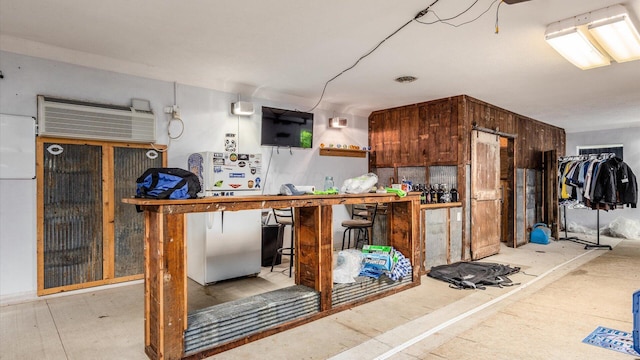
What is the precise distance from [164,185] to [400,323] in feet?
7.34

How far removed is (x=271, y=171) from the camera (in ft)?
18.4

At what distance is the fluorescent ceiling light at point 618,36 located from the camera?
9.30 ft

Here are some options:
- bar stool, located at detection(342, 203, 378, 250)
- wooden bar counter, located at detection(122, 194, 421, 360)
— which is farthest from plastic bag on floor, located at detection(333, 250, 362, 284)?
bar stool, located at detection(342, 203, 378, 250)

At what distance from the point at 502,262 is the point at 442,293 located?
81.8 inches

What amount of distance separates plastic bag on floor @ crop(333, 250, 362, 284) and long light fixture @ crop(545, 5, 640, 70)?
2751 mm

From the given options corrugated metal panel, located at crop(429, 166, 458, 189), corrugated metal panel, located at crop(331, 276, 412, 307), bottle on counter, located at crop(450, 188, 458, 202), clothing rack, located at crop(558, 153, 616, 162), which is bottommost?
corrugated metal panel, located at crop(331, 276, 412, 307)

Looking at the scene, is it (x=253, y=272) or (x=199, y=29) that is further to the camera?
(x=253, y=272)

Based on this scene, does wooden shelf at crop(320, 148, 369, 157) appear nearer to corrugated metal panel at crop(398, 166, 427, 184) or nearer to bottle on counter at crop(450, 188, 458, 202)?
corrugated metal panel at crop(398, 166, 427, 184)

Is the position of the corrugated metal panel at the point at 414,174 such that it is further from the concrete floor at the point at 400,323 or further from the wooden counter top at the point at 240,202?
the wooden counter top at the point at 240,202

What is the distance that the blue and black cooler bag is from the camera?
91.2 inches

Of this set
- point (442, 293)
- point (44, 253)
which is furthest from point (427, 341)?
point (44, 253)

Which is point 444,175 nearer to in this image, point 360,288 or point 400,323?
point 360,288

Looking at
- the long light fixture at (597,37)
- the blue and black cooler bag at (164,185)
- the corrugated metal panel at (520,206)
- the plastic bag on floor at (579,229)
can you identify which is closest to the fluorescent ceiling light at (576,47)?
the long light fixture at (597,37)

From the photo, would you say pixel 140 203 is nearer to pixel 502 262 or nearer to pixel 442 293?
pixel 442 293
